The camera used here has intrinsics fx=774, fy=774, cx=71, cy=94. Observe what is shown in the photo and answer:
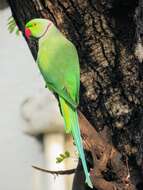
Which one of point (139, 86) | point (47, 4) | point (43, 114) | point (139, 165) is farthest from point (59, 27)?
point (43, 114)

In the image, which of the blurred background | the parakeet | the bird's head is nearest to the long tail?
the parakeet

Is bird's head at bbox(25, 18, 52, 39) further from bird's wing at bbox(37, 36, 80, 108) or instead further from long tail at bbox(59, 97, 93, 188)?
long tail at bbox(59, 97, 93, 188)

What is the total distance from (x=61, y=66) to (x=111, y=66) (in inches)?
6.3

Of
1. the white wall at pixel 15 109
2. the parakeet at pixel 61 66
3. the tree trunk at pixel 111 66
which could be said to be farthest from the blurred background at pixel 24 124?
the parakeet at pixel 61 66

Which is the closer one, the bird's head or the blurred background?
the bird's head

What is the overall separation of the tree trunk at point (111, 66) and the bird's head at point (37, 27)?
72mm

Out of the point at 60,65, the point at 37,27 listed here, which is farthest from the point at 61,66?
the point at 37,27

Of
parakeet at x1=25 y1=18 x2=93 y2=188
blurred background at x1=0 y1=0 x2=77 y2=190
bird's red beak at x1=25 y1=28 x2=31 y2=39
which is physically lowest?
blurred background at x1=0 y1=0 x2=77 y2=190

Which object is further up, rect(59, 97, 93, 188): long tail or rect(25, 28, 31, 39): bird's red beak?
rect(25, 28, 31, 39): bird's red beak

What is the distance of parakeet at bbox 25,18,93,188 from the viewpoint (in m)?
1.79

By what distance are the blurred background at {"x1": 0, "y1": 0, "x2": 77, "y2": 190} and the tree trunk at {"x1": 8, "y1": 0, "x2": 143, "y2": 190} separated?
5.47ft

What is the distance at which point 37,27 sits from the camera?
182 centimetres

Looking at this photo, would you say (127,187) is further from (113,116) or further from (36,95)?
(36,95)

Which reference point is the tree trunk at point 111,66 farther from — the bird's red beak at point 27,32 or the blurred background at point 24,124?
the blurred background at point 24,124
